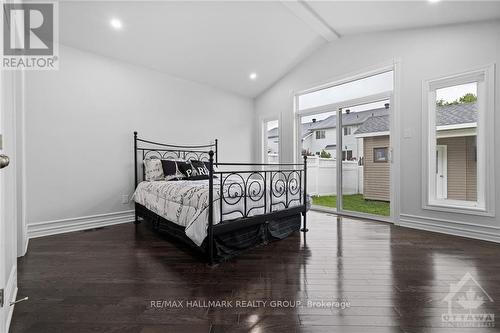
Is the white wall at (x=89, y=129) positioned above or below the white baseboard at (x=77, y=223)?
above

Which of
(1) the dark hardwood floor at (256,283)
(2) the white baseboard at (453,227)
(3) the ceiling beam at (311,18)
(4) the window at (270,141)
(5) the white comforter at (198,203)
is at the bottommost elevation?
(1) the dark hardwood floor at (256,283)

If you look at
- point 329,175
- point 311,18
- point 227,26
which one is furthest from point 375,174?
point 227,26

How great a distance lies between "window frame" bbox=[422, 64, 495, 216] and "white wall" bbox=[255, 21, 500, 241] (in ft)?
0.19

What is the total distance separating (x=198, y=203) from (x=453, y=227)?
327 cm

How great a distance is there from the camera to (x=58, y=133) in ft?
10.5

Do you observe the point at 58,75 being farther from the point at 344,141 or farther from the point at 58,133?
the point at 344,141

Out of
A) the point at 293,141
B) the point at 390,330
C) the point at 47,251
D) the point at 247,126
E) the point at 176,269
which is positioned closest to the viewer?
the point at 390,330

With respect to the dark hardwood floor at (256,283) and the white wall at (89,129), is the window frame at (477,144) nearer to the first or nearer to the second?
the dark hardwood floor at (256,283)

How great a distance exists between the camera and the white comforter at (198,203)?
2.17 metres

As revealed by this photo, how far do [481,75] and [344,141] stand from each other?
6.47 ft

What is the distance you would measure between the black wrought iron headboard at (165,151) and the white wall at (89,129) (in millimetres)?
109

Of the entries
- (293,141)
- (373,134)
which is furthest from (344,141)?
(293,141)

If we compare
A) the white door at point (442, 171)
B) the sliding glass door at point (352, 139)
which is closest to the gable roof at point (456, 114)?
the white door at point (442, 171)

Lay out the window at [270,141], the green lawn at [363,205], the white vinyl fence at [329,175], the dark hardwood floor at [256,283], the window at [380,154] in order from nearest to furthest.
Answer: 1. the dark hardwood floor at [256,283]
2. the window at [380,154]
3. the green lawn at [363,205]
4. the white vinyl fence at [329,175]
5. the window at [270,141]
